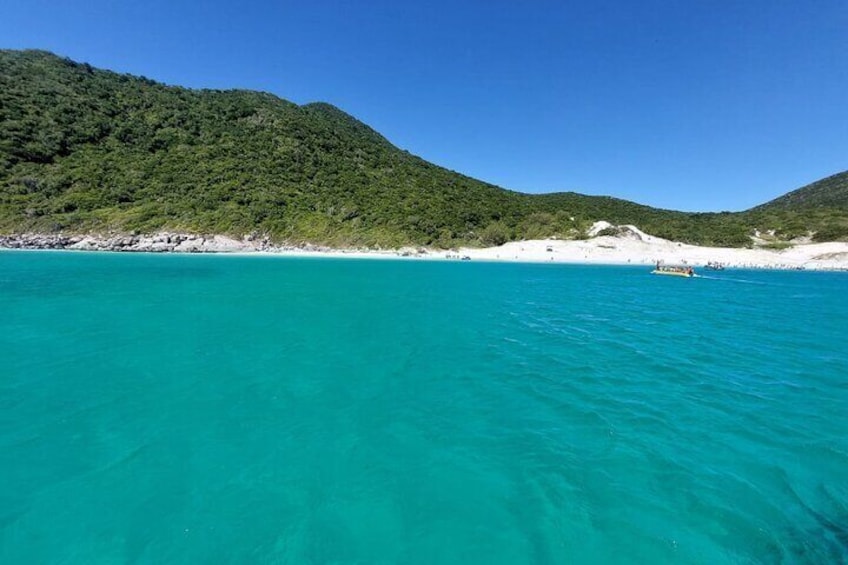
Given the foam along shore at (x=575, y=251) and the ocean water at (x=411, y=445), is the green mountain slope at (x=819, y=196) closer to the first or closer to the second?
the foam along shore at (x=575, y=251)

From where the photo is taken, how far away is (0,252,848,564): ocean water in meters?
5.67

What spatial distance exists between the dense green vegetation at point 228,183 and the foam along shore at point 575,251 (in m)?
3.42

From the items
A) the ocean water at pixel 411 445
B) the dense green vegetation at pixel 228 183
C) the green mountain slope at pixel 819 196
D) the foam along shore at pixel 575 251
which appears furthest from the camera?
the green mountain slope at pixel 819 196

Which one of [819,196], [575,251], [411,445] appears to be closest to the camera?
[411,445]

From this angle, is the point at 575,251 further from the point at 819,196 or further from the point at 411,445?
the point at 819,196

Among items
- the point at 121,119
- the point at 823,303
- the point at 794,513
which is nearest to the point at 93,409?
the point at 794,513

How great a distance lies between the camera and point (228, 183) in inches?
3575

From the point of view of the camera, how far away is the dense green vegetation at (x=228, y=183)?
79250 mm

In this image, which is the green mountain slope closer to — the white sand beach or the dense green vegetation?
the dense green vegetation

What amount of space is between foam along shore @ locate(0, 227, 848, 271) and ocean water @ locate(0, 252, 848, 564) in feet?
198

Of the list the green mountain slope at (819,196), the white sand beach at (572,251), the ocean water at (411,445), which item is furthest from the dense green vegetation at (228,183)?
the ocean water at (411,445)

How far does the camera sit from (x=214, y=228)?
78.2m

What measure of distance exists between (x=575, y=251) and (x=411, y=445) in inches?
3378

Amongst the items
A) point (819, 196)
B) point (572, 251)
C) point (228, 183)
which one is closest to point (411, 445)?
point (572, 251)
